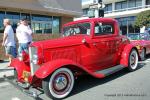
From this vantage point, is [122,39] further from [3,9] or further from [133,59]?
[3,9]

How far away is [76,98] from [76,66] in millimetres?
751

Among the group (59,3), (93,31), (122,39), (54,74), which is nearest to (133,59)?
(122,39)

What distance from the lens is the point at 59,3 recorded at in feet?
61.6

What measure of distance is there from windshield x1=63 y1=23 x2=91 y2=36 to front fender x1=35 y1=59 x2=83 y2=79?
4.64 feet

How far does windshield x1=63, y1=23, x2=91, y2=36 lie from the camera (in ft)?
22.5

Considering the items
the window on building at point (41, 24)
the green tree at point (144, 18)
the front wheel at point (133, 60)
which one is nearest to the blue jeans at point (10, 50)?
the front wheel at point (133, 60)

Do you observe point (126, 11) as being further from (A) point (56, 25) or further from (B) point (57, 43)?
(B) point (57, 43)

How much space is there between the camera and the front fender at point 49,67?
5.33 m

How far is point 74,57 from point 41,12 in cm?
1201

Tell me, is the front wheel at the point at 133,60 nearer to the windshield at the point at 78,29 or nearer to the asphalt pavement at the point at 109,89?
the asphalt pavement at the point at 109,89

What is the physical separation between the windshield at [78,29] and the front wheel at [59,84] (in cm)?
152

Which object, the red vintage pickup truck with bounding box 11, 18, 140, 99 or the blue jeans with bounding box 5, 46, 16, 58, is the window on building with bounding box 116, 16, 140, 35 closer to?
the blue jeans with bounding box 5, 46, 16, 58

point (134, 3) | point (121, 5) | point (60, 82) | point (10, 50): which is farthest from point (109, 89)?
point (121, 5)

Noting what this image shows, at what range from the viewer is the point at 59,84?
5.64m
